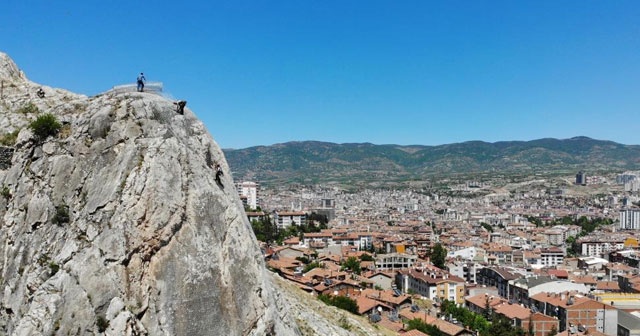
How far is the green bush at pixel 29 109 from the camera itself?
1866 centimetres

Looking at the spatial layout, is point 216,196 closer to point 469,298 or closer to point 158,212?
point 158,212

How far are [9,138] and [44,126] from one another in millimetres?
1959

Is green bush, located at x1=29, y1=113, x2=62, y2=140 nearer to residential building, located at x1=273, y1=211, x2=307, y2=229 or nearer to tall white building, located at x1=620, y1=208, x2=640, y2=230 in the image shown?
residential building, located at x1=273, y1=211, x2=307, y2=229

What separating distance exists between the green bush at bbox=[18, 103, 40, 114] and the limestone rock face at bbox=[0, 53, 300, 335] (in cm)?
234

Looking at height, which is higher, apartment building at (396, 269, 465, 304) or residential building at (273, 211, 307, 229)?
residential building at (273, 211, 307, 229)

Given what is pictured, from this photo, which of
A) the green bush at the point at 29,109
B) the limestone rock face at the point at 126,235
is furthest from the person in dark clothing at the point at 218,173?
the green bush at the point at 29,109

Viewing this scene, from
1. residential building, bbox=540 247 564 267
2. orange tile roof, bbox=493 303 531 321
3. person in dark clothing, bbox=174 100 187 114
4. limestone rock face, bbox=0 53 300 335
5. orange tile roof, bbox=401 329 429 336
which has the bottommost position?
residential building, bbox=540 247 564 267

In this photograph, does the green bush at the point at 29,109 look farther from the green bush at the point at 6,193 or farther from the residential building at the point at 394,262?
the residential building at the point at 394,262

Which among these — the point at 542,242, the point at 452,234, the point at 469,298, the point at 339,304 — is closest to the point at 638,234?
the point at 542,242

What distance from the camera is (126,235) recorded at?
13.5 meters

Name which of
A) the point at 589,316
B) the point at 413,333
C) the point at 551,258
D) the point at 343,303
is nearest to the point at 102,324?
the point at 413,333

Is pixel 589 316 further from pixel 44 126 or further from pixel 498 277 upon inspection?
pixel 44 126

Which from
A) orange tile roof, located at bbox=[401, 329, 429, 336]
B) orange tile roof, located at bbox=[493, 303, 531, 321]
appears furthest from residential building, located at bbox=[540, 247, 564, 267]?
orange tile roof, located at bbox=[401, 329, 429, 336]

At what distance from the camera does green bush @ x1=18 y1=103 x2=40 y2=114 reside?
61.2 feet
